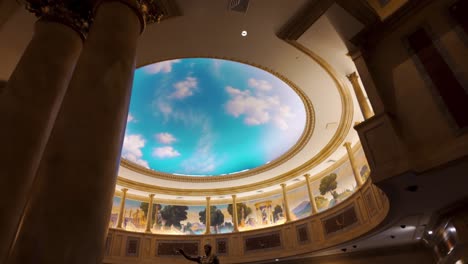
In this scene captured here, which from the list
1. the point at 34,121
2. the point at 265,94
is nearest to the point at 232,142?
the point at 265,94

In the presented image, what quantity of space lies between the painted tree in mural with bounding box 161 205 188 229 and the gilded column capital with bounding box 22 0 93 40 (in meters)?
17.3

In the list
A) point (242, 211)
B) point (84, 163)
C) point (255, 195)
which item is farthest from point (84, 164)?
point (242, 211)

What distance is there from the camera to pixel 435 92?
23.0 feet

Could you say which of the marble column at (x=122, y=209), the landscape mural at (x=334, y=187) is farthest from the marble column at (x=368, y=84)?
the marble column at (x=122, y=209)

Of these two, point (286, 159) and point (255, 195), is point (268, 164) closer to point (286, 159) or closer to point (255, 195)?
point (286, 159)

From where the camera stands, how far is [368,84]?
8109mm

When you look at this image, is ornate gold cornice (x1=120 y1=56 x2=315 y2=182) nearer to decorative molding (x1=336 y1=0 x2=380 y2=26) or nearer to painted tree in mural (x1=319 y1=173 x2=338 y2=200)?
painted tree in mural (x1=319 y1=173 x2=338 y2=200)

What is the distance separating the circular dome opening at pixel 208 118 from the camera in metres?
15.0

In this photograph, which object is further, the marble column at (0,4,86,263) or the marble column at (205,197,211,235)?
the marble column at (205,197,211,235)

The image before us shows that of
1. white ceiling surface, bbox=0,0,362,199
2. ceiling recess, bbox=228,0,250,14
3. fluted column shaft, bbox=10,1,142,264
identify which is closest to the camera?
fluted column shaft, bbox=10,1,142,264

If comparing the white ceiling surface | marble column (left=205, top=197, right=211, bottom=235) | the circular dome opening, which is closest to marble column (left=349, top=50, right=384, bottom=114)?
the white ceiling surface

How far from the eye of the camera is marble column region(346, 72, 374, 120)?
33.0ft

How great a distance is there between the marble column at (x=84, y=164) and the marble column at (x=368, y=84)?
644 cm

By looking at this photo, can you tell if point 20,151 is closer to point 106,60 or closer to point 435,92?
point 106,60
